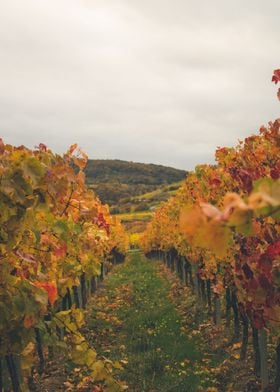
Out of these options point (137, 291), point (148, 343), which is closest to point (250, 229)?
point (148, 343)

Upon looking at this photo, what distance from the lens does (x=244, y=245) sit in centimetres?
464

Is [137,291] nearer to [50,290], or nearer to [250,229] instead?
[50,290]

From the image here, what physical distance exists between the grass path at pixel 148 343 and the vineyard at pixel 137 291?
39mm

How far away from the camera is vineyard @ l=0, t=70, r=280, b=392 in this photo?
285 centimetres

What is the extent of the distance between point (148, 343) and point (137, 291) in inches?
413

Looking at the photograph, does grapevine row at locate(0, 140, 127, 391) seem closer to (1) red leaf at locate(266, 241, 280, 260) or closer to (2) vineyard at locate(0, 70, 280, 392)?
(2) vineyard at locate(0, 70, 280, 392)

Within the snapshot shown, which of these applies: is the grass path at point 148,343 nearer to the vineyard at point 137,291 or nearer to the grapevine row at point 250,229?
the vineyard at point 137,291

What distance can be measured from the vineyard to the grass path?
0.13ft

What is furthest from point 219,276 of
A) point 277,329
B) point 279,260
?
point 279,260

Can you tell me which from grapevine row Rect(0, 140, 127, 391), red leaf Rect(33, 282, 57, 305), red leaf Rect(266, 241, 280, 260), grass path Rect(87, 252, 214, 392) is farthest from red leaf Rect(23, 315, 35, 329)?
grass path Rect(87, 252, 214, 392)

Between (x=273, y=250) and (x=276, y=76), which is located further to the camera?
(x=276, y=76)

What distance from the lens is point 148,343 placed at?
37.6 ft

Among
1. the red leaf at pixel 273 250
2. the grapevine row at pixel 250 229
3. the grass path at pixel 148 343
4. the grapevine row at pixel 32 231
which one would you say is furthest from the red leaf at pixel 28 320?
the grass path at pixel 148 343

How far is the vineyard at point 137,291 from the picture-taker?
9.34ft
